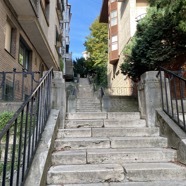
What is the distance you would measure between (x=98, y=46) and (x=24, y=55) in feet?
66.9

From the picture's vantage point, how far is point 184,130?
3551 millimetres

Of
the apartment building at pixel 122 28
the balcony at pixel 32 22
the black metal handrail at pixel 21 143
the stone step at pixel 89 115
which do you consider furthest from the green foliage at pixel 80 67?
the black metal handrail at pixel 21 143

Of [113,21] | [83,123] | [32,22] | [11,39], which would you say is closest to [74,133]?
[83,123]

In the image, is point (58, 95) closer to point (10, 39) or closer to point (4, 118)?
point (4, 118)

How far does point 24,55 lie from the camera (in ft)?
34.0

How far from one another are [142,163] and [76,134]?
1.48 meters

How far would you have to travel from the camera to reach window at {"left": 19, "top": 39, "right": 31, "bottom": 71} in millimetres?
9853

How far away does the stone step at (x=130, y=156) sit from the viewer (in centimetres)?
331

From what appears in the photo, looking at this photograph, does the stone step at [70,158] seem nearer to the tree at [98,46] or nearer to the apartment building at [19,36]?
the apartment building at [19,36]

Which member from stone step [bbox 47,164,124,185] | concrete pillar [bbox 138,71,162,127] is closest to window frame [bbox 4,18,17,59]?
concrete pillar [bbox 138,71,162,127]

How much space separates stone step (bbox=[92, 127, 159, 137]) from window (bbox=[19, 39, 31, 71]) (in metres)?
6.92

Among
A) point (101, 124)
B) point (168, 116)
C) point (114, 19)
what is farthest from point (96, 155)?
point (114, 19)

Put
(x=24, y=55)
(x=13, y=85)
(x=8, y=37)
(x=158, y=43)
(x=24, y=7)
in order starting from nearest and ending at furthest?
(x=13, y=85) → (x=24, y=7) → (x=8, y=37) → (x=158, y=43) → (x=24, y=55)

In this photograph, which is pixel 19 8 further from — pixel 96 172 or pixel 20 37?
pixel 96 172
